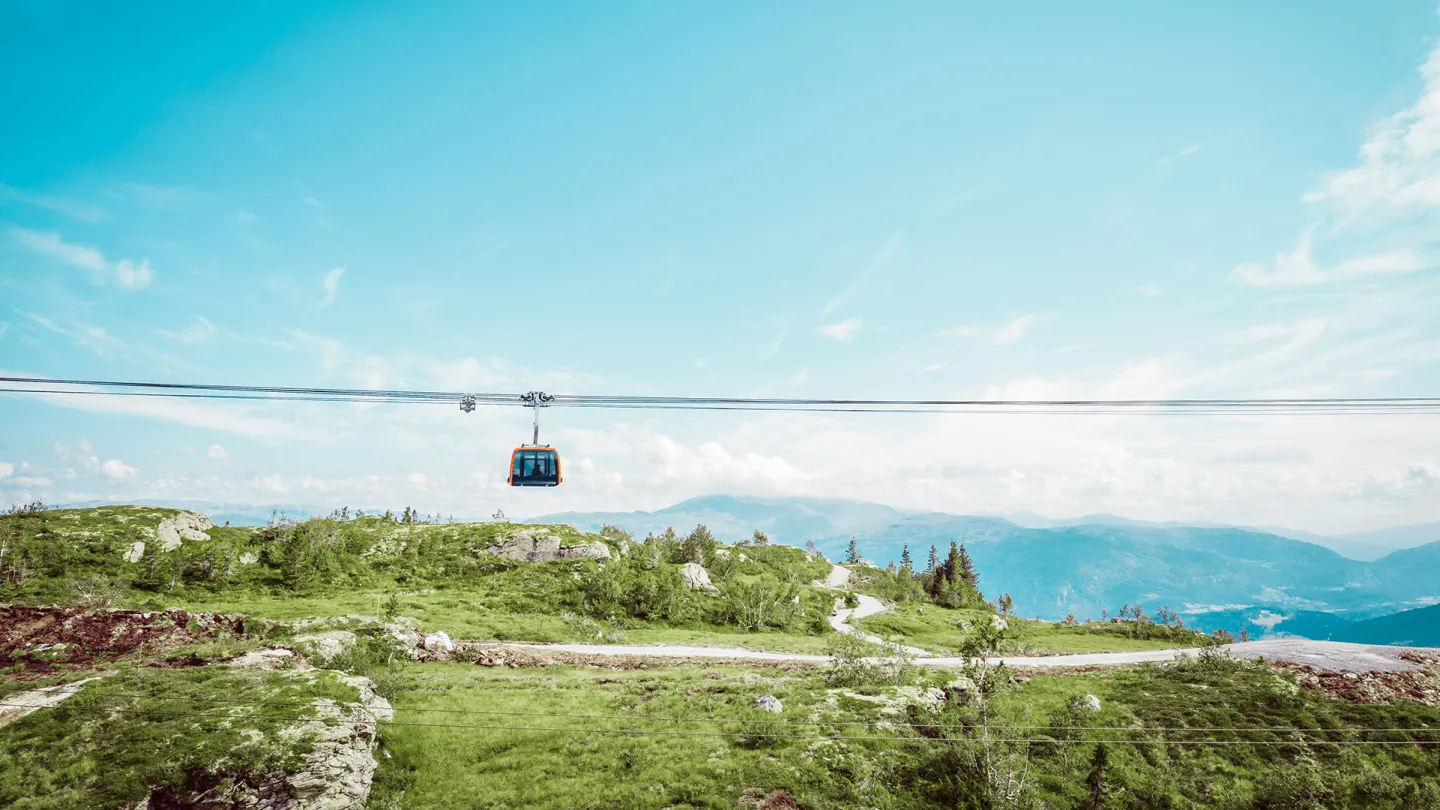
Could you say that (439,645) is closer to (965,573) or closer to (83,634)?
(83,634)

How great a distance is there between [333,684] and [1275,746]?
159ft

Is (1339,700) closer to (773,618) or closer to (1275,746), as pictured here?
(1275,746)

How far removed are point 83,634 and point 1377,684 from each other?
75541mm

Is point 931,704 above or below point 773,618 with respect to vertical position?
above

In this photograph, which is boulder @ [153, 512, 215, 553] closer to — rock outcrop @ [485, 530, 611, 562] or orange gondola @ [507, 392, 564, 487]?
rock outcrop @ [485, 530, 611, 562]

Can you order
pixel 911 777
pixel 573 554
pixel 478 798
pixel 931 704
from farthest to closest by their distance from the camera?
pixel 573 554 < pixel 931 704 < pixel 911 777 < pixel 478 798

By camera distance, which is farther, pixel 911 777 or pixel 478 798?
pixel 911 777

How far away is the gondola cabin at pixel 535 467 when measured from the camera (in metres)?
30.4

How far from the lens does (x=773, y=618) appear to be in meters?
66.5

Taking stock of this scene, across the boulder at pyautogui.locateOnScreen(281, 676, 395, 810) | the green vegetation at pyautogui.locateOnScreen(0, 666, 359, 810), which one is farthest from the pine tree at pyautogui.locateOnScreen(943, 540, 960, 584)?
the green vegetation at pyautogui.locateOnScreen(0, 666, 359, 810)

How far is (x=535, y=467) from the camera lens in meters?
30.8

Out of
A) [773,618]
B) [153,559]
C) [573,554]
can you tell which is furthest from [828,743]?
[153,559]

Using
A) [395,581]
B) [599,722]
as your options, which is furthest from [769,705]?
[395,581]

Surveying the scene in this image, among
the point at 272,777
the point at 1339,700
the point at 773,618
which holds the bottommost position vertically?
the point at 773,618
